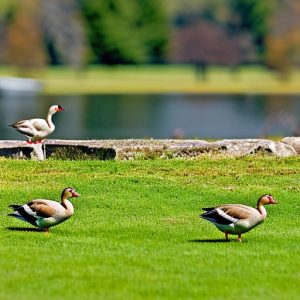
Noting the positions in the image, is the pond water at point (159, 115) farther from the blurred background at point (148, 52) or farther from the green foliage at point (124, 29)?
the green foliage at point (124, 29)

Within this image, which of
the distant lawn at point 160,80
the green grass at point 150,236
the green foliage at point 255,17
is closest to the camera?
the green grass at point 150,236

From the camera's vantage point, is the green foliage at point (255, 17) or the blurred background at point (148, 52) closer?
the blurred background at point (148, 52)

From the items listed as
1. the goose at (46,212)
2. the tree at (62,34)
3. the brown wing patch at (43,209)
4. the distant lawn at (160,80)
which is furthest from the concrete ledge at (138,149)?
the tree at (62,34)

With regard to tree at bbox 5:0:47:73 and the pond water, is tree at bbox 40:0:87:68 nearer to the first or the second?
A: tree at bbox 5:0:47:73

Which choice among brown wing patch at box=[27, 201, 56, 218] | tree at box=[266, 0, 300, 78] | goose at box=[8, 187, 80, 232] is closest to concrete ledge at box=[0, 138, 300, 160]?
goose at box=[8, 187, 80, 232]

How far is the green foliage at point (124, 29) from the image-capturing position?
155875 millimetres

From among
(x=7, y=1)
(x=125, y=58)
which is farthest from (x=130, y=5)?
(x=7, y=1)

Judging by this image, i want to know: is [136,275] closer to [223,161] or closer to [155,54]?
[223,161]

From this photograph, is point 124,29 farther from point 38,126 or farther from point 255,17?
point 38,126

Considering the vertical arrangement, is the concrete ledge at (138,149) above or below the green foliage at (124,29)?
below

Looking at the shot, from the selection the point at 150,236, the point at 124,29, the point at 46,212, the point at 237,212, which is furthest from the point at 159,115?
the point at 124,29

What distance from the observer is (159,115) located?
256ft

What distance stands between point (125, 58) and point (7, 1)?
25.6 metres

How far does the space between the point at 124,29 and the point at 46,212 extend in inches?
5801
